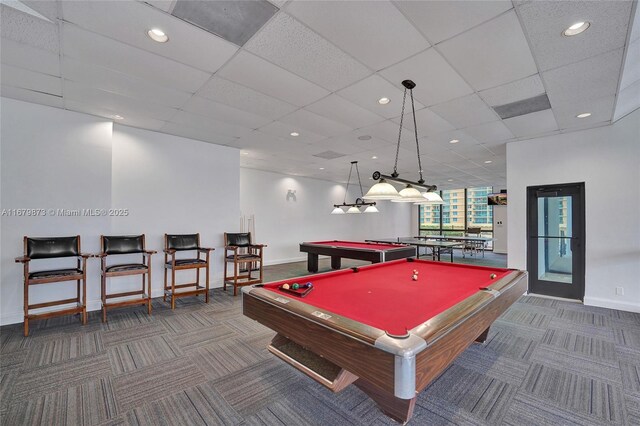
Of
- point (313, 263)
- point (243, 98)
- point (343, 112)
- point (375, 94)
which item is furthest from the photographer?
point (313, 263)

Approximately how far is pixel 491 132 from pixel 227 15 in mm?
4147

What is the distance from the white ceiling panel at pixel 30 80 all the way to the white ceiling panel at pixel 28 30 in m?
0.66

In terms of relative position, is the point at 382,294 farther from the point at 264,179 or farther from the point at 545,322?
the point at 264,179

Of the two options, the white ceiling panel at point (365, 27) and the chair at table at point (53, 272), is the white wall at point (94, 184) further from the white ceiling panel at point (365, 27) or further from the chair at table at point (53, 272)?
the white ceiling panel at point (365, 27)

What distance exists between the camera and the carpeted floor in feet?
6.30

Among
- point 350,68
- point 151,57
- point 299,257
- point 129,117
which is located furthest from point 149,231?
point 299,257

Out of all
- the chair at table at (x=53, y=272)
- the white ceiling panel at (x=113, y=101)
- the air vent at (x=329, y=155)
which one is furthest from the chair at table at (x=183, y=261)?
the air vent at (x=329, y=155)

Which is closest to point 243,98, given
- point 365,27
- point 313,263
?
point 365,27

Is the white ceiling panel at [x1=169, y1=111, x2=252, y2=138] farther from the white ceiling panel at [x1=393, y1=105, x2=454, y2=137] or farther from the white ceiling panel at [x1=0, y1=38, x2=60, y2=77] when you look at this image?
the white ceiling panel at [x1=393, y1=105, x2=454, y2=137]

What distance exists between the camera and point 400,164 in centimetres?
693

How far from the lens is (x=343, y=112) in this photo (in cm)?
370

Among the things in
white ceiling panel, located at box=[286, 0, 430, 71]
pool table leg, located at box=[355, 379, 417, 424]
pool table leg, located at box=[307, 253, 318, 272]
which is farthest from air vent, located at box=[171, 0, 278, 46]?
pool table leg, located at box=[307, 253, 318, 272]

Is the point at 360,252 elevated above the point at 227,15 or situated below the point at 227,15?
below

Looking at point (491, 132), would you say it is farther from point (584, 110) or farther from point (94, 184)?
point (94, 184)
